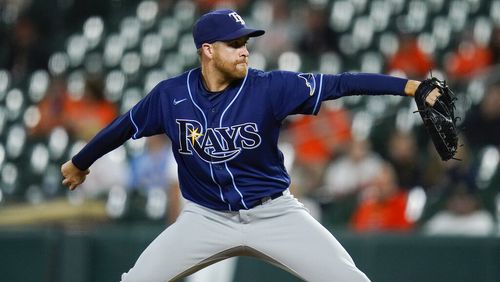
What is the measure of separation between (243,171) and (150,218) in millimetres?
4097

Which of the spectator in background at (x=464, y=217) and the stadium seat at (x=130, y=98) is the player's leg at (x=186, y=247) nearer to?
the spectator in background at (x=464, y=217)

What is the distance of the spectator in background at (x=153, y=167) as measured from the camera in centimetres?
902

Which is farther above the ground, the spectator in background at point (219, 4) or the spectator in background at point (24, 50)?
the spectator in background at point (219, 4)

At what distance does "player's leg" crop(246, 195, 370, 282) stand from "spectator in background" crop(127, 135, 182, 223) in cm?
377

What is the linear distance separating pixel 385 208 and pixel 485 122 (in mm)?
1239

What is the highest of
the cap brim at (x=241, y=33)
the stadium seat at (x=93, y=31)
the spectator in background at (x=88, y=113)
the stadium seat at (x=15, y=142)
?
the stadium seat at (x=93, y=31)

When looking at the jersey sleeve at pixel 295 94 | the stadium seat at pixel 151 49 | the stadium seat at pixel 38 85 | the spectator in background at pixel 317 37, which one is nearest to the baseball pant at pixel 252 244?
the jersey sleeve at pixel 295 94

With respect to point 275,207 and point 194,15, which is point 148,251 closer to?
point 275,207

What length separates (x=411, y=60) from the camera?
10305mm

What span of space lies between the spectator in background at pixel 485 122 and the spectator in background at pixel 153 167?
2.43 m

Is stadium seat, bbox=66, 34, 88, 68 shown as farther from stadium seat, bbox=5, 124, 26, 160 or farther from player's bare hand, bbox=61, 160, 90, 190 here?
player's bare hand, bbox=61, 160, 90, 190

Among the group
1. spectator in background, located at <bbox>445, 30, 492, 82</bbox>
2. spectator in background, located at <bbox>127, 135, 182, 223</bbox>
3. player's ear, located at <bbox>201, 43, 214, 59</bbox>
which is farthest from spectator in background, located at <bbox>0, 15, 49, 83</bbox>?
player's ear, located at <bbox>201, 43, 214, 59</bbox>

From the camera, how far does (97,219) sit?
874 centimetres

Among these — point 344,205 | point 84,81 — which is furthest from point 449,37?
point 84,81
